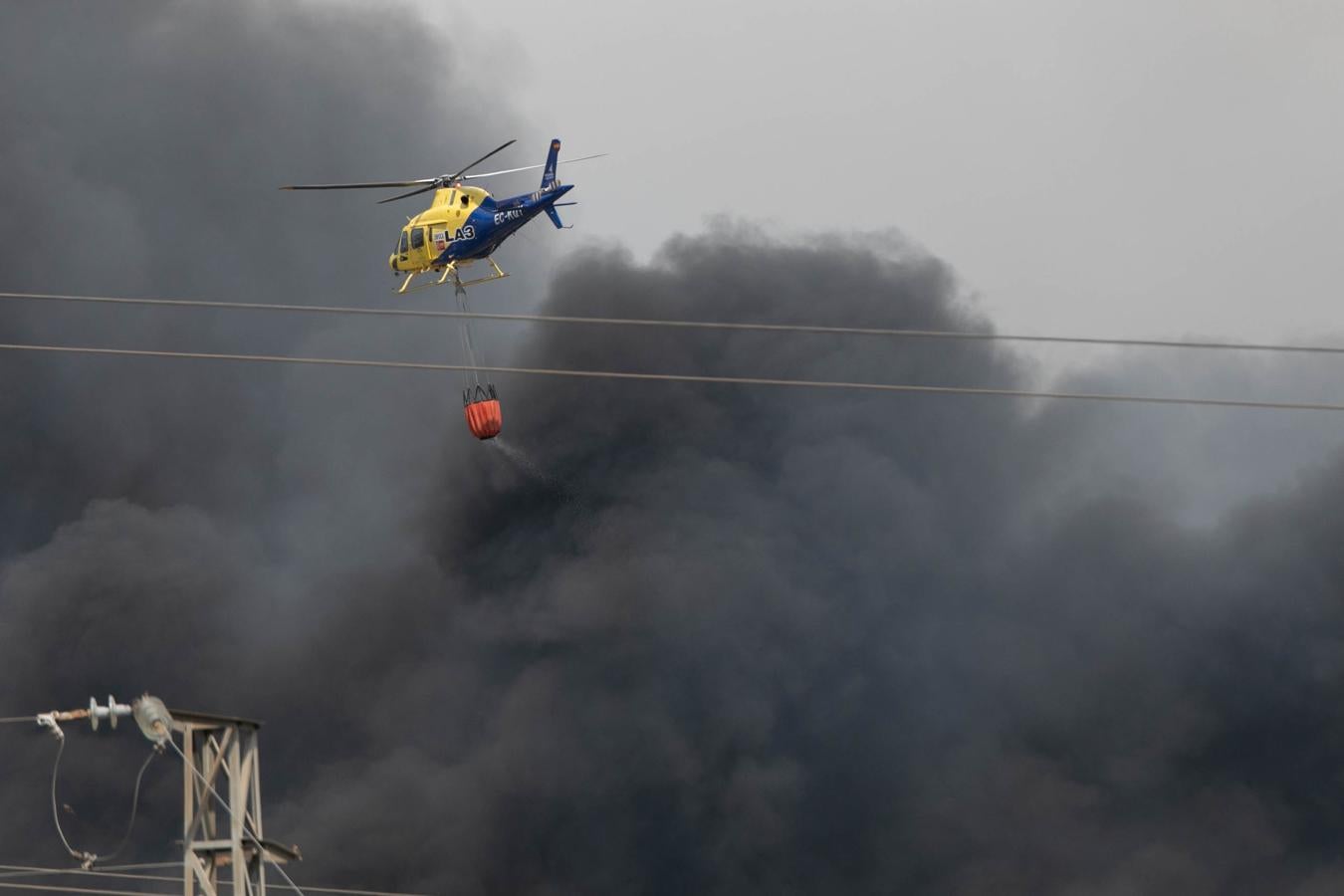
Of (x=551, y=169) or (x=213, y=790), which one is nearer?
(x=213, y=790)

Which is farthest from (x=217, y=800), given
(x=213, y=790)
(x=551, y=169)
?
(x=551, y=169)

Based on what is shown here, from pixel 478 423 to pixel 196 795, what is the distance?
43215 millimetres

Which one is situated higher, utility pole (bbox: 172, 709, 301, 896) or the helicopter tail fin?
the helicopter tail fin

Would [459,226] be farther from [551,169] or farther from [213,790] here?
[213,790]

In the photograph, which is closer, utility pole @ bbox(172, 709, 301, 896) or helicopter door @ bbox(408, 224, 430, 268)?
utility pole @ bbox(172, 709, 301, 896)

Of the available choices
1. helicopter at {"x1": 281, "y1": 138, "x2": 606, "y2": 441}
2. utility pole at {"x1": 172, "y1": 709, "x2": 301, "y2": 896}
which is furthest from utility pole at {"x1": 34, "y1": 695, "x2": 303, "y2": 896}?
helicopter at {"x1": 281, "y1": 138, "x2": 606, "y2": 441}

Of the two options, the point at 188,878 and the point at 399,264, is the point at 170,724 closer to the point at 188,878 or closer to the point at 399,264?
the point at 188,878

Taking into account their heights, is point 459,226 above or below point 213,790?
above

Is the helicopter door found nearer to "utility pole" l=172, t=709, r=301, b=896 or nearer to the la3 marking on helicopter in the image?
the la3 marking on helicopter

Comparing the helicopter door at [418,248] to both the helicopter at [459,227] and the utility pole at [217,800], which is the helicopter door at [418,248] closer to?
the helicopter at [459,227]

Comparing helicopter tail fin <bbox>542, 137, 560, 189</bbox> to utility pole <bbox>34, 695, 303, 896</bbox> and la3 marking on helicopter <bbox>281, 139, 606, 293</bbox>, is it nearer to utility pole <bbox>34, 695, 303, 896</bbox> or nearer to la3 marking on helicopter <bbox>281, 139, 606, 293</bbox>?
la3 marking on helicopter <bbox>281, 139, 606, 293</bbox>

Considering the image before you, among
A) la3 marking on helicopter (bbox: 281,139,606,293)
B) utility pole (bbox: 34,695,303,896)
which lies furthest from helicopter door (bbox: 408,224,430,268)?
utility pole (bbox: 34,695,303,896)

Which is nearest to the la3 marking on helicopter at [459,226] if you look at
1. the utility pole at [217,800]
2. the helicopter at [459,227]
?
the helicopter at [459,227]

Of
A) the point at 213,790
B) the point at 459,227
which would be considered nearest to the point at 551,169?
the point at 459,227
